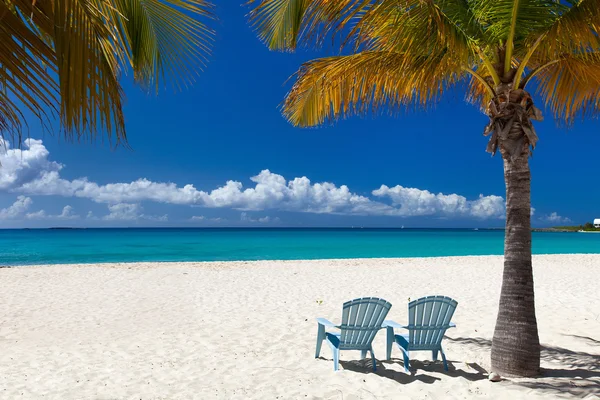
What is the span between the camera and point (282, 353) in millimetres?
5812

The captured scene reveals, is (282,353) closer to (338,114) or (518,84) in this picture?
(338,114)

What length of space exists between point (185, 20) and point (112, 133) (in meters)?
1.75

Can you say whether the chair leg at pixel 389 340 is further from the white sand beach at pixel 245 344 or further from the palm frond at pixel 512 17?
the palm frond at pixel 512 17

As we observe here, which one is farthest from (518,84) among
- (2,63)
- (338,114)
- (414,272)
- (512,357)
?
(414,272)

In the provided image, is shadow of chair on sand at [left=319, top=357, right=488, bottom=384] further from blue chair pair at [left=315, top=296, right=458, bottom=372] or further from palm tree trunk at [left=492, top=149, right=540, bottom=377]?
palm tree trunk at [left=492, top=149, right=540, bottom=377]

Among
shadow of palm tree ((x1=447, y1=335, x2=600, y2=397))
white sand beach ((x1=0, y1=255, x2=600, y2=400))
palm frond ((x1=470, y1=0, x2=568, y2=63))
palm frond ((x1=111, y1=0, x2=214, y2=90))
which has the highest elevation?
palm frond ((x1=470, y1=0, x2=568, y2=63))

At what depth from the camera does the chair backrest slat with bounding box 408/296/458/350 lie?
16.9 feet

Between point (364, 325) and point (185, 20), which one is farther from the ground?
point (185, 20)

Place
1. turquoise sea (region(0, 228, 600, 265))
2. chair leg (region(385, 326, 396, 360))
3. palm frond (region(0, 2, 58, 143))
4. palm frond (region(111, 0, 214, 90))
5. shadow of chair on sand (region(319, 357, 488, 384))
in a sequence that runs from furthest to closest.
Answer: turquoise sea (region(0, 228, 600, 265)) → chair leg (region(385, 326, 396, 360)) → shadow of chair on sand (region(319, 357, 488, 384)) → palm frond (region(111, 0, 214, 90)) → palm frond (region(0, 2, 58, 143))

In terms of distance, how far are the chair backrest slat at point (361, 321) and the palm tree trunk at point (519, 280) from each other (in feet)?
4.26

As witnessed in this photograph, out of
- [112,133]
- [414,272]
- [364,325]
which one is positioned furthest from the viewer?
[414,272]

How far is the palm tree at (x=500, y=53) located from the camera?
4422mm

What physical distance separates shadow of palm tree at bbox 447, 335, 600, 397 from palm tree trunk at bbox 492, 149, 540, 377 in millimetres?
187

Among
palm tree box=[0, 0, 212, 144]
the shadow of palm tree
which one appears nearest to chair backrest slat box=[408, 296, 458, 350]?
the shadow of palm tree
